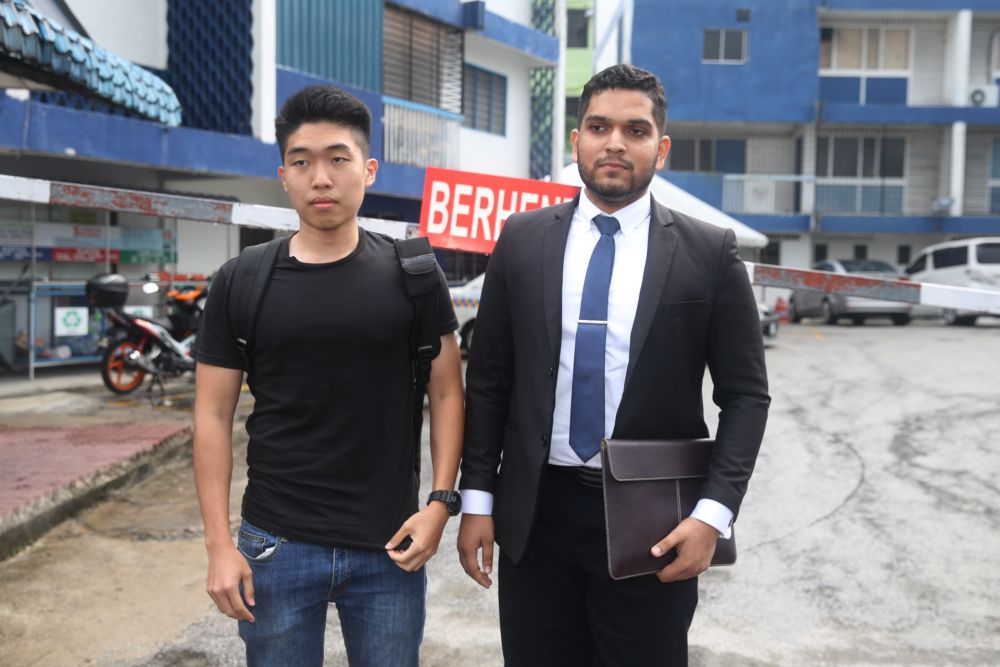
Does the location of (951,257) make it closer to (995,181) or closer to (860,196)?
(860,196)

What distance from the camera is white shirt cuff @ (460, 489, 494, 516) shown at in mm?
2383

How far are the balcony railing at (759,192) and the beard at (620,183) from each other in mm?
24775

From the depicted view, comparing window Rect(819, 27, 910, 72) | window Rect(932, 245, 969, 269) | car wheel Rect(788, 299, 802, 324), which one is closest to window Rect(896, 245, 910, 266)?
window Rect(819, 27, 910, 72)

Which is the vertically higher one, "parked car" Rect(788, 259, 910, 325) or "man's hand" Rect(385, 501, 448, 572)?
"parked car" Rect(788, 259, 910, 325)

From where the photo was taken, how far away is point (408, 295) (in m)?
2.23

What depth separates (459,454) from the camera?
2.38 m

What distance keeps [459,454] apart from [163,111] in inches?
213

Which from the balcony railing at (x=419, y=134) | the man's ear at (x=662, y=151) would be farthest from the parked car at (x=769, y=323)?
the man's ear at (x=662, y=151)

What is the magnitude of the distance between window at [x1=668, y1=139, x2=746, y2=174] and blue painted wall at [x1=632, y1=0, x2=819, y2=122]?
3.91ft

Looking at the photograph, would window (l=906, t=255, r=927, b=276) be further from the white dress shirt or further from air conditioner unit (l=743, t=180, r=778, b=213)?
the white dress shirt

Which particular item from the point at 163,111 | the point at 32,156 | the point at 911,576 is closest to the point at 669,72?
the point at 32,156

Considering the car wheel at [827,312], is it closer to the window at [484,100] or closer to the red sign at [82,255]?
the window at [484,100]

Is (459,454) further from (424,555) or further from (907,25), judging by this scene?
(907,25)

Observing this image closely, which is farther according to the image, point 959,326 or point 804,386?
point 959,326
